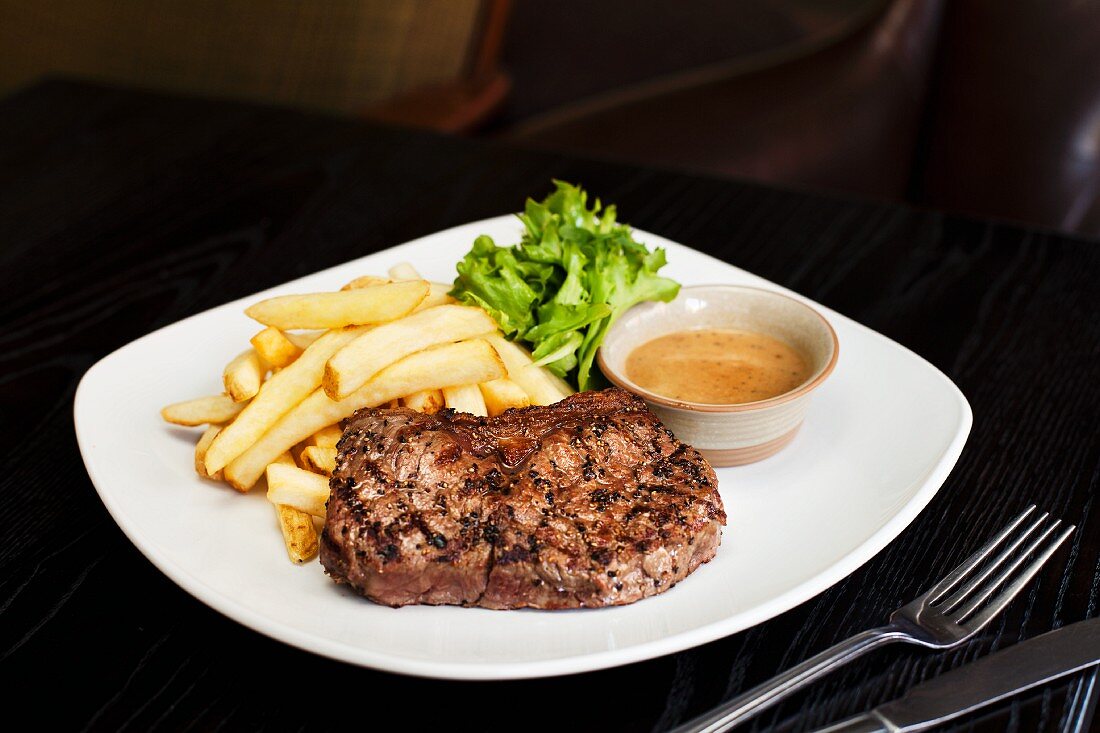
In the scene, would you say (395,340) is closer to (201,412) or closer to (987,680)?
(201,412)

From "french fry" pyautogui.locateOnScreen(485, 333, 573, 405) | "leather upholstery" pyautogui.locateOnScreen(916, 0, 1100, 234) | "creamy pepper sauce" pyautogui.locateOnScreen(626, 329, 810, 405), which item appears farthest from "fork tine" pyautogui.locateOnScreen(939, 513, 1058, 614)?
"leather upholstery" pyautogui.locateOnScreen(916, 0, 1100, 234)

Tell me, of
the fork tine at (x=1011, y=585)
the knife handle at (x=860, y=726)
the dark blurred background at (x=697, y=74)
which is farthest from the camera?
the dark blurred background at (x=697, y=74)

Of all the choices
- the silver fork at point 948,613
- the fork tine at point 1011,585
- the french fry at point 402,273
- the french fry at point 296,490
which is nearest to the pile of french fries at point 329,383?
the french fry at point 296,490

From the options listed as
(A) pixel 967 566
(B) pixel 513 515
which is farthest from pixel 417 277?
(A) pixel 967 566

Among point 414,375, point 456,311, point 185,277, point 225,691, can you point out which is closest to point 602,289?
point 456,311

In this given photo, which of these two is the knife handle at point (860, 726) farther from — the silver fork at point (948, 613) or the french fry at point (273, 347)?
the french fry at point (273, 347)

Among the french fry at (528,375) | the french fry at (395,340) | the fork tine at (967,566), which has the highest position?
the fork tine at (967,566)
